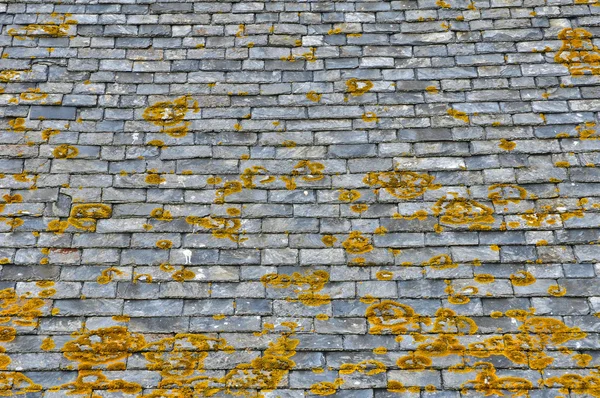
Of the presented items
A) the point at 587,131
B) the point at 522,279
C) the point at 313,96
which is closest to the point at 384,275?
the point at 522,279

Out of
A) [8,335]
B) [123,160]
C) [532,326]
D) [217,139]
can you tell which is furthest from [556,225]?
[8,335]

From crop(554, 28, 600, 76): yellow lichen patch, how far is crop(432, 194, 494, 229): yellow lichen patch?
133 centimetres

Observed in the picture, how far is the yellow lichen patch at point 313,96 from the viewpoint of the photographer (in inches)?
176

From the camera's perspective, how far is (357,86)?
451 centimetres

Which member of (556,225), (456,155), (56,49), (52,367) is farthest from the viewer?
(56,49)

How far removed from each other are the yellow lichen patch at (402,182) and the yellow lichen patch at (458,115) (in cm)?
51

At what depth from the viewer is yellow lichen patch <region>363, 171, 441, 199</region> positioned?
4.08 m

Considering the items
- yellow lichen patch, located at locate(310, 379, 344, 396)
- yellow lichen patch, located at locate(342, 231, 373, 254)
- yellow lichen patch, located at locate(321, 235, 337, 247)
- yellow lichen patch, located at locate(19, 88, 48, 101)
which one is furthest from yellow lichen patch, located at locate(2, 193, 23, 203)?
yellow lichen patch, located at locate(310, 379, 344, 396)

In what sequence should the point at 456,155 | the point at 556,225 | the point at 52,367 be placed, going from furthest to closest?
1. the point at 456,155
2. the point at 556,225
3. the point at 52,367

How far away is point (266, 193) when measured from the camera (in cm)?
410

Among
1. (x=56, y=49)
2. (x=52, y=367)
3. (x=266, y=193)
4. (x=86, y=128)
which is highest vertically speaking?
(x=56, y=49)

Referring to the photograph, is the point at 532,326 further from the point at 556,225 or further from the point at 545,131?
the point at 545,131

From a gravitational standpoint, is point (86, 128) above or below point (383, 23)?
below

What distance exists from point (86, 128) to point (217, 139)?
0.91m
